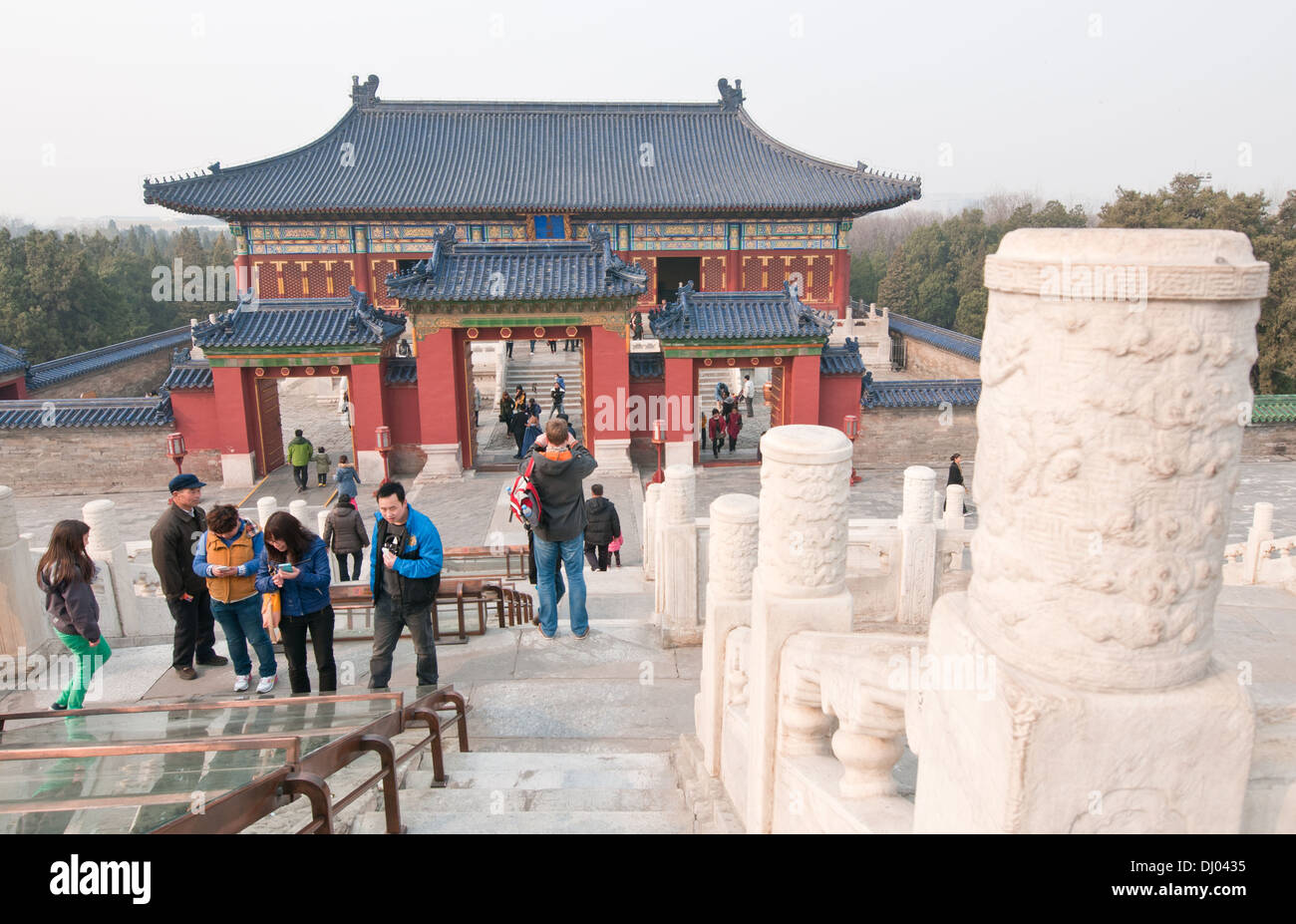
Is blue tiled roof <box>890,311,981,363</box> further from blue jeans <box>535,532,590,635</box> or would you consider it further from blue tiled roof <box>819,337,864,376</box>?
blue jeans <box>535,532,590,635</box>

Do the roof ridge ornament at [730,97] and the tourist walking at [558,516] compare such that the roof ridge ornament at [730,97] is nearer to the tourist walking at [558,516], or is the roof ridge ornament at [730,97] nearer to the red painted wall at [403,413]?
the red painted wall at [403,413]

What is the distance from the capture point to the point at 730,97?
2825 cm

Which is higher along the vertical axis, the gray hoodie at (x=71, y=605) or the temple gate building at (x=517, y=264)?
the temple gate building at (x=517, y=264)

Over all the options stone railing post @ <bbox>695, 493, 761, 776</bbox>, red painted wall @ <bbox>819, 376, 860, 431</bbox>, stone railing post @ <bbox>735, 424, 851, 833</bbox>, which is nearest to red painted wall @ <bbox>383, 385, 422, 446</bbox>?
red painted wall @ <bbox>819, 376, 860, 431</bbox>

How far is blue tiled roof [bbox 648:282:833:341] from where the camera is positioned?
15.7m

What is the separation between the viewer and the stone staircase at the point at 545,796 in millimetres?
A: 3496

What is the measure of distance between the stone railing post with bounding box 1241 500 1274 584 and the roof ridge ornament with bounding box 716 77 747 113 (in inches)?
899

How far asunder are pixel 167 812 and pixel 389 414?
46.5ft

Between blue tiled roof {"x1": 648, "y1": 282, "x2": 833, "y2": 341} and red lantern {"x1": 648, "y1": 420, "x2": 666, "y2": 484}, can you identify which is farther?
blue tiled roof {"x1": 648, "y1": 282, "x2": 833, "y2": 341}

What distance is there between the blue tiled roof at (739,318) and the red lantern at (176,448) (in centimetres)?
881

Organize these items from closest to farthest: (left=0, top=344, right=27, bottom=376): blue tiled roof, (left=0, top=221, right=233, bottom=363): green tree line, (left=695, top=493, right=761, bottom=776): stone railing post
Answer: (left=695, top=493, right=761, bottom=776): stone railing post, (left=0, top=344, right=27, bottom=376): blue tiled roof, (left=0, top=221, right=233, bottom=363): green tree line

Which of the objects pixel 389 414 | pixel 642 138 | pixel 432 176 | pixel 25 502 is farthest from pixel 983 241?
pixel 25 502

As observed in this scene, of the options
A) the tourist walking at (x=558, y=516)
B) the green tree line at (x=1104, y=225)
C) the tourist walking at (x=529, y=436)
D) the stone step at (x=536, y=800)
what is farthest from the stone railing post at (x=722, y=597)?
the tourist walking at (x=529, y=436)

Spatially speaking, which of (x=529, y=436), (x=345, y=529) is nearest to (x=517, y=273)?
(x=529, y=436)
